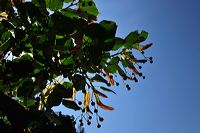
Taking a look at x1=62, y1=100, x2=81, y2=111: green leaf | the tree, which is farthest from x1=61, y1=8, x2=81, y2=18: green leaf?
x1=62, y1=100, x2=81, y2=111: green leaf

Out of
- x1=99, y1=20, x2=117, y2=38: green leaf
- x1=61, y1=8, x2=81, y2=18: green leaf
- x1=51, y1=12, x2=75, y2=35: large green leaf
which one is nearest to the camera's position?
x1=99, y1=20, x2=117, y2=38: green leaf

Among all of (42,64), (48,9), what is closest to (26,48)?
(42,64)

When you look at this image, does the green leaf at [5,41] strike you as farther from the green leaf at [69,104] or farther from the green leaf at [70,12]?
the green leaf at [69,104]

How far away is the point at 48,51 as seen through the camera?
244 cm

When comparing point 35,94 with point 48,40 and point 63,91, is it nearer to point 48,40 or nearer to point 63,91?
point 63,91

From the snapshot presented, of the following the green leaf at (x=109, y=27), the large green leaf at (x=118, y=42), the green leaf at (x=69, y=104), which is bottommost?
the green leaf at (x=69, y=104)

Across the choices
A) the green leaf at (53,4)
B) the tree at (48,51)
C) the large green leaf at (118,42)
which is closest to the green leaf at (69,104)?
the tree at (48,51)

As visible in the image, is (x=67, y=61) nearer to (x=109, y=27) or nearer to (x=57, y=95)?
(x=57, y=95)

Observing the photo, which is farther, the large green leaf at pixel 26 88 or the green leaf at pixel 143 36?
the large green leaf at pixel 26 88

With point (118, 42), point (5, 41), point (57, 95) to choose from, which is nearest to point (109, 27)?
point (118, 42)

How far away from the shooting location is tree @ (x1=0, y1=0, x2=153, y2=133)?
2305 millimetres

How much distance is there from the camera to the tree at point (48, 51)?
90.7 inches

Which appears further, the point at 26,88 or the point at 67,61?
the point at 26,88

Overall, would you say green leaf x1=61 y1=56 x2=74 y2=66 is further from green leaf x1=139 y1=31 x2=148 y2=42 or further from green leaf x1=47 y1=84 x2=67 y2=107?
green leaf x1=139 y1=31 x2=148 y2=42
